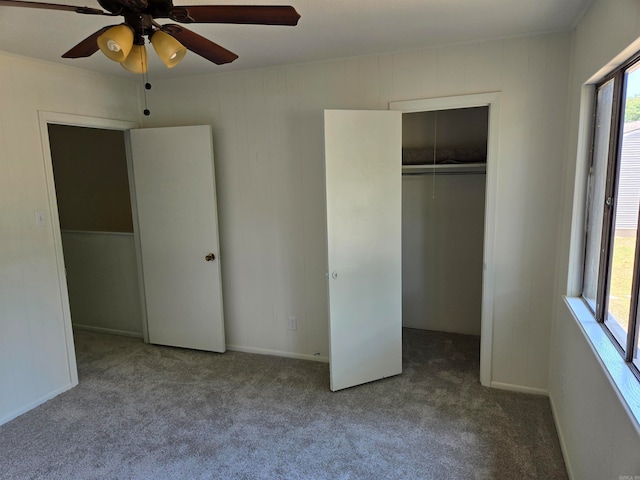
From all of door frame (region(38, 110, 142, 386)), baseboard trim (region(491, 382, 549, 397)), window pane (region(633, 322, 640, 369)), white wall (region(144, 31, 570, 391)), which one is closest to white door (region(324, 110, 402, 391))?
white wall (region(144, 31, 570, 391))

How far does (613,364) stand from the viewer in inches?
60.8

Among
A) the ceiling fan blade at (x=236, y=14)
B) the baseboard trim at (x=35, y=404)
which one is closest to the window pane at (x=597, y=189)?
the ceiling fan blade at (x=236, y=14)

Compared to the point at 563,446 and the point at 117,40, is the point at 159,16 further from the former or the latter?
the point at 563,446

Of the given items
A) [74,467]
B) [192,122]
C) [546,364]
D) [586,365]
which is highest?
[192,122]

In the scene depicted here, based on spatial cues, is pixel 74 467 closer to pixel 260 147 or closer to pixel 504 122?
pixel 260 147

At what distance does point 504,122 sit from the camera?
262cm

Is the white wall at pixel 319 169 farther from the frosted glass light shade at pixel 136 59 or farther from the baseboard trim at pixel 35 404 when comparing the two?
the frosted glass light shade at pixel 136 59

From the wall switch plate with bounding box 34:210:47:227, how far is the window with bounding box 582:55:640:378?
11.2 ft

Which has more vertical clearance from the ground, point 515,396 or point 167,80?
point 167,80

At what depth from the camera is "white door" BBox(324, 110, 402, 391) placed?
8.90 feet

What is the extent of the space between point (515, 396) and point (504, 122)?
73.6 inches

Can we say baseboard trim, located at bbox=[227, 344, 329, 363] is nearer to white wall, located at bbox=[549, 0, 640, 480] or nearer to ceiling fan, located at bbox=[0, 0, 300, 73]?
white wall, located at bbox=[549, 0, 640, 480]

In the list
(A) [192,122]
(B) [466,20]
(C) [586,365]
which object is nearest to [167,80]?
(A) [192,122]

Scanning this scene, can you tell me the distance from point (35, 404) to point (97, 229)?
2104 mm
